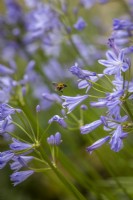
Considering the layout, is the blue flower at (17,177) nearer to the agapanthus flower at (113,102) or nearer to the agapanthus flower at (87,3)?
the agapanthus flower at (113,102)

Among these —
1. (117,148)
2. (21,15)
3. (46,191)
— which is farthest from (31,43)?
(117,148)

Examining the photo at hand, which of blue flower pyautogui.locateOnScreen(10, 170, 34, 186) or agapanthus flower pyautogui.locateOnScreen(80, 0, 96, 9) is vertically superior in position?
agapanthus flower pyautogui.locateOnScreen(80, 0, 96, 9)

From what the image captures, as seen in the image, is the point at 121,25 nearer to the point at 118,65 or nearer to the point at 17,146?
the point at 118,65

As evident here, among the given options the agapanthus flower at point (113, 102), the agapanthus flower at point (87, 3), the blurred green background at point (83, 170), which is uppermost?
the agapanthus flower at point (87, 3)

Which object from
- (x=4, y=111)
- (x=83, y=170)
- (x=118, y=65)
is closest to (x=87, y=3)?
(x=83, y=170)

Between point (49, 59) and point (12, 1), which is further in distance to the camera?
point (49, 59)

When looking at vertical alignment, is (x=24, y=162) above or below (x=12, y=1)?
below

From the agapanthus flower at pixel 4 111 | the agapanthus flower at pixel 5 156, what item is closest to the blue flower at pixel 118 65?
the agapanthus flower at pixel 4 111

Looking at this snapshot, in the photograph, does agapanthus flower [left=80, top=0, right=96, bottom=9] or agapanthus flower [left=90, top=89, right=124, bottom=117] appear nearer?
agapanthus flower [left=90, top=89, right=124, bottom=117]

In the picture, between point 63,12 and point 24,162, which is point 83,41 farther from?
point 24,162

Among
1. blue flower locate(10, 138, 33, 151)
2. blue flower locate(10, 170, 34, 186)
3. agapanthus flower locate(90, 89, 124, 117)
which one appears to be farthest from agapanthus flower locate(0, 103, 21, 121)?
agapanthus flower locate(90, 89, 124, 117)

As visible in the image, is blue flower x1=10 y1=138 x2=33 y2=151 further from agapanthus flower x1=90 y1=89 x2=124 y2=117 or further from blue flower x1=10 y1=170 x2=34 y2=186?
agapanthus flower x1=90 y1=89 x2=124 y2=117
